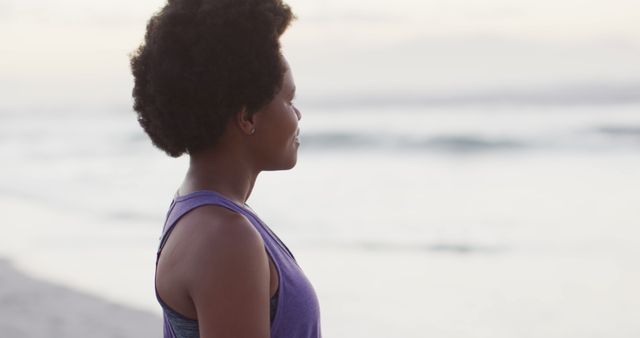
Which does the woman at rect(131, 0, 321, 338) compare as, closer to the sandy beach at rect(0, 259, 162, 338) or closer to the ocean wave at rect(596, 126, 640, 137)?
the sandy beach at rect(0, 259, 162, 338)

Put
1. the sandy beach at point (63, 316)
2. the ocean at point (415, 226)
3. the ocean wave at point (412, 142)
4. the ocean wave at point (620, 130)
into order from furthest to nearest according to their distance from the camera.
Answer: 1. the ocean wave at point (620, 130)
2. the ocean wave at point (412, 142)
3. the ocean at point (415, 226)
4. the sandy beach at point (63, 316)

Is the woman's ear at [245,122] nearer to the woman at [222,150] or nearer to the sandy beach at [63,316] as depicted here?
the woman at [222,150]

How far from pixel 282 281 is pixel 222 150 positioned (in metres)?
0.26

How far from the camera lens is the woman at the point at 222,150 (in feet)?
5.01

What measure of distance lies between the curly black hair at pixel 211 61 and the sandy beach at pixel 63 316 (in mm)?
4067

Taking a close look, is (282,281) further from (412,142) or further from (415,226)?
(412,142)

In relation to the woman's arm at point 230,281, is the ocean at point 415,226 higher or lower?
higher

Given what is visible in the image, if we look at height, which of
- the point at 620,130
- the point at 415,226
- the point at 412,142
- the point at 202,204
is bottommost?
the point at 202,204

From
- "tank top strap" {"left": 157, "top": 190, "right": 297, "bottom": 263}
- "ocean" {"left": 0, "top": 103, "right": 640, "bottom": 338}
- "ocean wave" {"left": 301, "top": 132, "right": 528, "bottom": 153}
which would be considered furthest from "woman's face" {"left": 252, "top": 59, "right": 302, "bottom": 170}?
"ocean wave" {"left": 301, "top": 132, "right": 528, "bottom": 153}

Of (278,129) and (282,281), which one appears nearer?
(282,281)

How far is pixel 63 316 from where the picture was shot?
6090 millimetres

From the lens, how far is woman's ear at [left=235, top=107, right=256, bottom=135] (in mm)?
1696

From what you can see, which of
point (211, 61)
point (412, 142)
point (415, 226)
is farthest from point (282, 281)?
point (412, 142)

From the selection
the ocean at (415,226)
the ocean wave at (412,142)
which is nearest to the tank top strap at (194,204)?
the ocean at (415,226)
